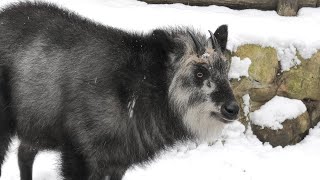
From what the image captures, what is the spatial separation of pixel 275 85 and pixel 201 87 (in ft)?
10.0

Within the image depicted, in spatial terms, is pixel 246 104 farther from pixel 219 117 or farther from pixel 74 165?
pixel 74 165

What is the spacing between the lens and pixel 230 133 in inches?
266

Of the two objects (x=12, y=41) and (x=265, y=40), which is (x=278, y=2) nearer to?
(x=265, y=40)

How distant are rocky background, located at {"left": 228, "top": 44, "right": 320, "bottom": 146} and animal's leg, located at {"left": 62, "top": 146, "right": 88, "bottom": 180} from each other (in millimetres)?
2920

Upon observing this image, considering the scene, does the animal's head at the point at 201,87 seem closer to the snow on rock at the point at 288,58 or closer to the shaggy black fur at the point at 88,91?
the shaggy black fur at the point at 88,91

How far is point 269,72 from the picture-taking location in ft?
22.4

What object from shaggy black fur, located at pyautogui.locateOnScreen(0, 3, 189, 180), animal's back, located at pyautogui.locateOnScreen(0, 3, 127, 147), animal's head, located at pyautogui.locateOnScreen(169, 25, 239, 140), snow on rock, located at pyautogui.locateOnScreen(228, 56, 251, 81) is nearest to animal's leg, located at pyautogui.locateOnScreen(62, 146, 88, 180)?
shaggy black fur, located at pyautogui.locateOnScreen(0, 3, 189, 180)

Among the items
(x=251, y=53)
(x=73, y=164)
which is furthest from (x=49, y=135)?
(x=251, y=53)

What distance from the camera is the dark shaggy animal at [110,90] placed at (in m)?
4.12

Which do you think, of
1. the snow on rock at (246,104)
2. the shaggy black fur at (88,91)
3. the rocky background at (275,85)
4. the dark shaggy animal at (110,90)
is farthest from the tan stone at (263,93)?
the shaggy black fur at (88,91)

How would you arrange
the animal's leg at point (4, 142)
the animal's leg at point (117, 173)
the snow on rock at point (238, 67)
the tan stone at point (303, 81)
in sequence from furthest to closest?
1. the tan stone at point (303, 81)
2. the snow on rock at point (238, 67)
3. the animal's leg at point (4, 142)
4. the animal's leg at point (117, 173)

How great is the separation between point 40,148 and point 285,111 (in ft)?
10.7

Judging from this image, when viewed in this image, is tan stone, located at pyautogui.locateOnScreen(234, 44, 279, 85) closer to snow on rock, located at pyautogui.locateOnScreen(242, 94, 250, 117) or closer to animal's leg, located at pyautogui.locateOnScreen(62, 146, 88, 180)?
snow on rock, located at pyautogui.locateOnScreen(242, 94, 250, 117)

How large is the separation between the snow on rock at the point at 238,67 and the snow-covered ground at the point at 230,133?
2.0 inches
